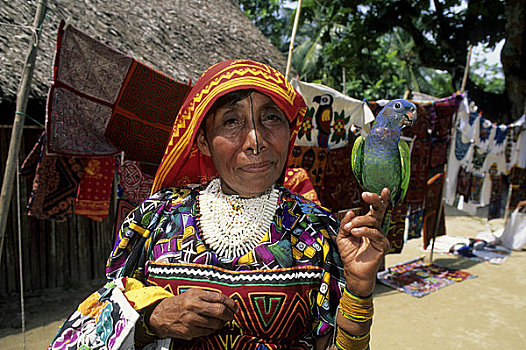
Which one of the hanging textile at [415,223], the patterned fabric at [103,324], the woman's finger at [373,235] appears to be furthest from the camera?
the hanging textile at [415,223]

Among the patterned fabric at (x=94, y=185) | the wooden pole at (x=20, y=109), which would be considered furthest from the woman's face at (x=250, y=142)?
the patterned fabric at (x=94, y=185)

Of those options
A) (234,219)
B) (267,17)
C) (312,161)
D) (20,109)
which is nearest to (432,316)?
(312,161)

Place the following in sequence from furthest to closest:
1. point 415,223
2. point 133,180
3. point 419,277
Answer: point 419,277 → point 415,223 → point 133,180

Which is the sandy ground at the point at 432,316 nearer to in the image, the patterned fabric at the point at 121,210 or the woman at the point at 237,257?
the patterned fabric at the point at 121,210

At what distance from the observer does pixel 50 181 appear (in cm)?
309

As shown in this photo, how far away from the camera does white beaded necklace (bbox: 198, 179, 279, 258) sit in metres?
1.31

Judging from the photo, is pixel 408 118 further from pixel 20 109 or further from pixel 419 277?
pixel 419 277

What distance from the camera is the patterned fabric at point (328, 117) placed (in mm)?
3887

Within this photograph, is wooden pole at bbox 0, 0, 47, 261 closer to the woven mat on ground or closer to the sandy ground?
the sandy ground

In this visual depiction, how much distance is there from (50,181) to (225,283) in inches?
101

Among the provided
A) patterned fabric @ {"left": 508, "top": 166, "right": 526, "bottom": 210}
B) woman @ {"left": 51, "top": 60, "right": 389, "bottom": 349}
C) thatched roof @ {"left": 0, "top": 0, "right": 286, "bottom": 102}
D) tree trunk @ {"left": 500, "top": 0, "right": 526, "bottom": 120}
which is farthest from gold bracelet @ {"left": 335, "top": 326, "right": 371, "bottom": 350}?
tree trunk @ {"left": 500, "top": 0, "right": 526, "bottom": 120}

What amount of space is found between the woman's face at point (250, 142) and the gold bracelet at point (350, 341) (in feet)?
1.80

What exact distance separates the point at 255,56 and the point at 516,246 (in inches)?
282

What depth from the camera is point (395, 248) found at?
552 cm
